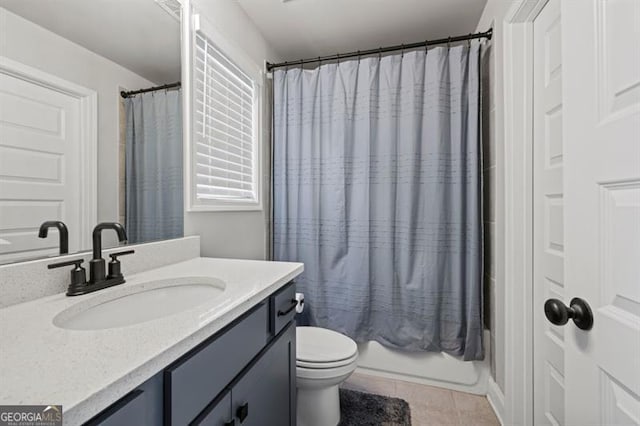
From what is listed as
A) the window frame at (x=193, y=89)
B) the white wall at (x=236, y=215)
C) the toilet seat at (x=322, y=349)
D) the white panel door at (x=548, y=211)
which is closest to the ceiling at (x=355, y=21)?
the white wall at (x=236, y=215)

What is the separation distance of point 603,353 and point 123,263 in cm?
135

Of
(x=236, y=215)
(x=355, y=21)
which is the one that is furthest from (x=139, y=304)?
(x=355, y=21)

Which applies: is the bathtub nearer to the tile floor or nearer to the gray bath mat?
the tile floor

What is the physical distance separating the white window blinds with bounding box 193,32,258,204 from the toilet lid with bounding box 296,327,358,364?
2.97ft

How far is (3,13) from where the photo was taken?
0.75m

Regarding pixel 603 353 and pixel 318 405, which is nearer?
pixel 603 353

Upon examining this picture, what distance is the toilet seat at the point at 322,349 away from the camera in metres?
1.36

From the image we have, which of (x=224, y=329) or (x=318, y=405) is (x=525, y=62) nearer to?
(x=224, y=329)

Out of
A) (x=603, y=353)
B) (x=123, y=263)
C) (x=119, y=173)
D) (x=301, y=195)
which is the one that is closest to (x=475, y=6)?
(x=301, y=195)

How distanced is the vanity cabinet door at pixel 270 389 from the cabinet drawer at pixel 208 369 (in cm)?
6

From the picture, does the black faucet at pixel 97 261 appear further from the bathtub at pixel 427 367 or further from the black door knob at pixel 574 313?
the bathtub at pixel 427 367

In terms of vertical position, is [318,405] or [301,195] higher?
[301,195]

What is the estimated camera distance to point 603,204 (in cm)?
57

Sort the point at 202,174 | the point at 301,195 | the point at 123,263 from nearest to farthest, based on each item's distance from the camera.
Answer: the point at 123,263, the point at 202,174, the point at 301,195
